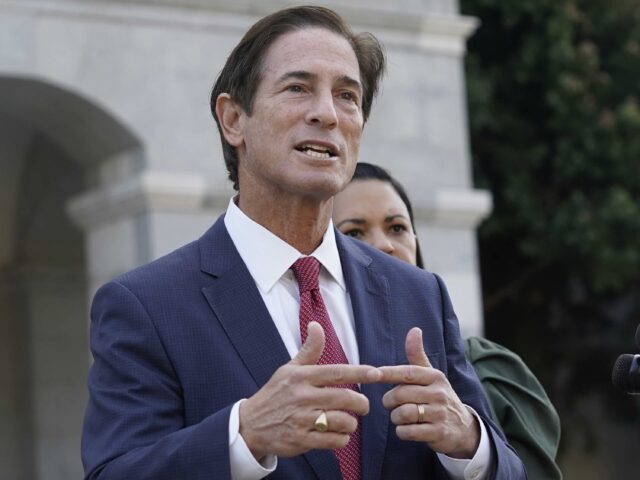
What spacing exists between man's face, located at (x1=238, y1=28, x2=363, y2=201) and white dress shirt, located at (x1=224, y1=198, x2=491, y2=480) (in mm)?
93

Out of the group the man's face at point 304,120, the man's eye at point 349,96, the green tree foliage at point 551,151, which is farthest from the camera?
the green tree foliage at point 551,151

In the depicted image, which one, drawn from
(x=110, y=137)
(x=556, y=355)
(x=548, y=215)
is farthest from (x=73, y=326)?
(x=556, y=355)

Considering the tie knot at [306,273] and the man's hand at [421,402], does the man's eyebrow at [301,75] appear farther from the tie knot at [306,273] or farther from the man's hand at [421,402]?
the man's hand at [421,402]

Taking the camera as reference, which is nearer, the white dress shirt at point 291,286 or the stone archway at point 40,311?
the white dress shirt at point 291,286

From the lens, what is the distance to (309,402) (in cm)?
263

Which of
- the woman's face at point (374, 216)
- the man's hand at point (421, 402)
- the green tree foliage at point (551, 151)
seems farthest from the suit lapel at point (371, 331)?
the green tree foliage at point (551, 151)

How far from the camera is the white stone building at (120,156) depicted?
8.48m

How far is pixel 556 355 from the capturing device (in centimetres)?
1363

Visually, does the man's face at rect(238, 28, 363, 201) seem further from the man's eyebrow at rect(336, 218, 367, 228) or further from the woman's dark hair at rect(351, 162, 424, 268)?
the woman's dark hair at rect(351, 162, 424, 268)

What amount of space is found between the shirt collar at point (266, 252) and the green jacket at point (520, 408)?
902 millimetres

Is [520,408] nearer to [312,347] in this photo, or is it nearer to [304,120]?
[304,120]

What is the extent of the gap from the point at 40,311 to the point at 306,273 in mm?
7835

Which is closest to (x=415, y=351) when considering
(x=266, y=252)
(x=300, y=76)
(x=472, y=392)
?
(x=472, y=392)

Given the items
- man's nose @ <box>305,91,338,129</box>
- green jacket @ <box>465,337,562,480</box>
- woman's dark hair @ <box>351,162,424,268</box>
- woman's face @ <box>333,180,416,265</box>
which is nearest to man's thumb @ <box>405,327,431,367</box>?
man's nose @ <box>305,91,338,129</box>
